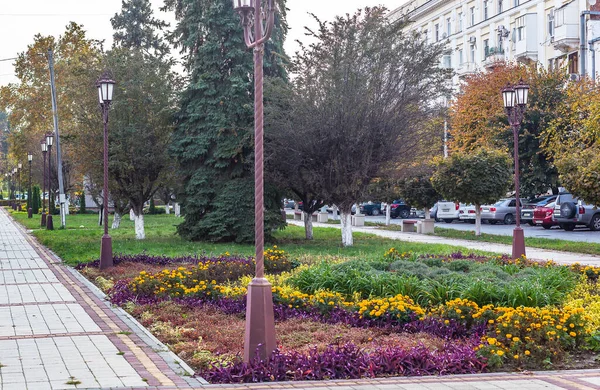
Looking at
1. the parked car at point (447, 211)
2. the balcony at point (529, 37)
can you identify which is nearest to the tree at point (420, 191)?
the parked car at point (447, 211)

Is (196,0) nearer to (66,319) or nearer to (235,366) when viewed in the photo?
(66,319)

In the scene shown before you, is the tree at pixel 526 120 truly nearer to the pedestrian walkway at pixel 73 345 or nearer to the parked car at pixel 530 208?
the parked car at pixel 530 208

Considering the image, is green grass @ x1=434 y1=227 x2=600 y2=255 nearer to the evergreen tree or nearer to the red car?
the red car

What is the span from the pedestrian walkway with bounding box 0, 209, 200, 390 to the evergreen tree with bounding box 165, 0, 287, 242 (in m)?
12.3

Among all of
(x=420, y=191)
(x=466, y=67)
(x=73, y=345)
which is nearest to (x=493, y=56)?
(x=466, y=67)

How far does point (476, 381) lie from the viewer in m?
7.70

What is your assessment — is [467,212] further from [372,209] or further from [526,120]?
[372,209]

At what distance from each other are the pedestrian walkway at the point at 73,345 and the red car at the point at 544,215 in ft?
88.1

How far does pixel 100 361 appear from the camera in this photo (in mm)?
8461

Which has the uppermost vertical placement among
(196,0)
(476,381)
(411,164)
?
(196,0)

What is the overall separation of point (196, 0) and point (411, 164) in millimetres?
10940

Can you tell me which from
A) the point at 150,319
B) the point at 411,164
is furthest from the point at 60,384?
the point at 411,164

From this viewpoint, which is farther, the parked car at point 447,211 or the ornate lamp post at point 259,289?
the parked car at point 447,211

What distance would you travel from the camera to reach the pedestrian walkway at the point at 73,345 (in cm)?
764
